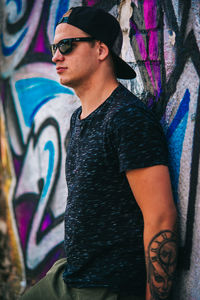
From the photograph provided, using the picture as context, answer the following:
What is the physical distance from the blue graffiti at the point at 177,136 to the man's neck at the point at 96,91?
1.11 ft

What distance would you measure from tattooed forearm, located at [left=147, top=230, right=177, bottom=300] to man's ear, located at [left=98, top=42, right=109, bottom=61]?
887mm

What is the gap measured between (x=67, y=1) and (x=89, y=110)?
136cm

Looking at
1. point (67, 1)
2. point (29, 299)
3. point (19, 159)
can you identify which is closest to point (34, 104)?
point (19, 159)

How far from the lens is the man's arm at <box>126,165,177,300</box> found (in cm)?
142

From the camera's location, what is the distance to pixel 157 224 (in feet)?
4.70

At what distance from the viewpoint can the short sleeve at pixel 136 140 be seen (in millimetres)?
1425

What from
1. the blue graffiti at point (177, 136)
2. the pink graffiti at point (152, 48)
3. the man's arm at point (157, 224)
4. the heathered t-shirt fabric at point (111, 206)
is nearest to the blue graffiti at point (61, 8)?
the pink graffiti at point (152, 48)

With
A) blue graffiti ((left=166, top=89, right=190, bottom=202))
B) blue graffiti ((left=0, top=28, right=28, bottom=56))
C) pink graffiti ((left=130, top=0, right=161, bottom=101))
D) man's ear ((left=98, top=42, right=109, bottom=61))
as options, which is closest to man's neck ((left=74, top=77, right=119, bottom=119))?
man's ear ((left=98, top=42, right=109, bottom=61))

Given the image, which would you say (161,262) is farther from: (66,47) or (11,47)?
(11,47)

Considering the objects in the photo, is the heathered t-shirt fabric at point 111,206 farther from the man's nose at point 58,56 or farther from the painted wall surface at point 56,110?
the man's nose at point 58,56

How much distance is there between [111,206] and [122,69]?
0.75 meters

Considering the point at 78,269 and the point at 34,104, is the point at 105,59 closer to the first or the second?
the point at 78,269

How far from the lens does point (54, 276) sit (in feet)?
6.27

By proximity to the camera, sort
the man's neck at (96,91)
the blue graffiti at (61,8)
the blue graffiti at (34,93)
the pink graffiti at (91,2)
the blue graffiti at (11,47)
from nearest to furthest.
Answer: the man's neck at (96,91) → the pink graffiti at (91,2) → the blue graffiti at (61,8) → the blue graffiti at (34,93) → the blue graffiti at (11,47)
